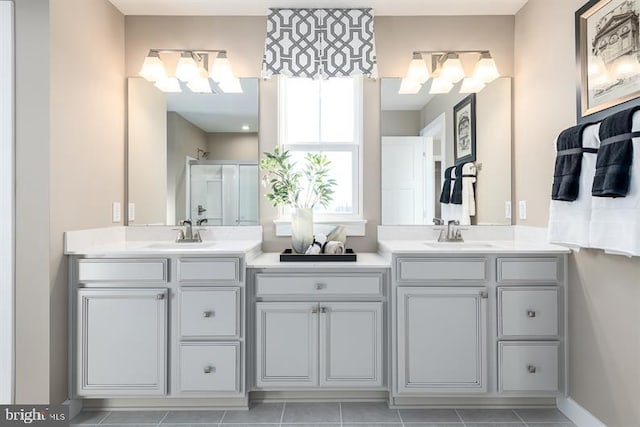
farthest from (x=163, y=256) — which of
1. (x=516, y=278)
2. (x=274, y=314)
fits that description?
(x=516, y=278)

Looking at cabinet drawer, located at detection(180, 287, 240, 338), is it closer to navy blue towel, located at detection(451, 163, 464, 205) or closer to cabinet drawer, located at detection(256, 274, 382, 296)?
cabinet drawer, located at detection(256, 274, 382, 296)

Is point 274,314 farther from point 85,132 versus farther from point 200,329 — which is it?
point 85,132

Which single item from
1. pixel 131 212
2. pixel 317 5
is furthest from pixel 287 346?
pixel 317 5

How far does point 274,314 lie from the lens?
222 centimetres

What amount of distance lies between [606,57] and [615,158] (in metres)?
0.58

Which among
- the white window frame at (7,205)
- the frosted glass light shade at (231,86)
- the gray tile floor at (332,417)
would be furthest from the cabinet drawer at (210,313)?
the frosted glass light shade at (231,86)

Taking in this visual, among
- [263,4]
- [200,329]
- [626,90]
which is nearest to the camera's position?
[626,90]

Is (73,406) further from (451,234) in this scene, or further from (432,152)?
(432,152)

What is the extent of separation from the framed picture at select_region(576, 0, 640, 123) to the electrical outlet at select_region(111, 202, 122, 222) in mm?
2729

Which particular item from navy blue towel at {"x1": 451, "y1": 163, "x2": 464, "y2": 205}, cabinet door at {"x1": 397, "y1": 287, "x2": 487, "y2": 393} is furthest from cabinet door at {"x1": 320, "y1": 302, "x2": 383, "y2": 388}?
navy blue towel at {"x1": 451, "y1": 163, "x2": 464, "y2": 205}

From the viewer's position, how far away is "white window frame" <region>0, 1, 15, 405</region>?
1.99 m

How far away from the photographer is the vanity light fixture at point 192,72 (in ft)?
8.89

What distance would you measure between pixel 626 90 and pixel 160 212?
8.73 ft

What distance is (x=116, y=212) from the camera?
265 cm
